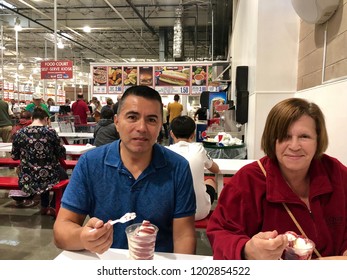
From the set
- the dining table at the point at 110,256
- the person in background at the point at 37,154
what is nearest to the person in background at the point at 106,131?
the person in background at the point at 37,154

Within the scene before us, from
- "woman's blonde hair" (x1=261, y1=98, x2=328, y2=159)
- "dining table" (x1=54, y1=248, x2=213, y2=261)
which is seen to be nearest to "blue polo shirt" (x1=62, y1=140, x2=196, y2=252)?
"dining table" (x1=54, y1=248, x2=213, y2=261)

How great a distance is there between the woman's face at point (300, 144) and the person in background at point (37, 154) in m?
3.23

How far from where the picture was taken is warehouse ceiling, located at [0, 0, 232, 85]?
12.3m

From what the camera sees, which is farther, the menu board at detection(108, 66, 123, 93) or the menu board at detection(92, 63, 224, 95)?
the menu board at detection(108, 66, 123, 93)

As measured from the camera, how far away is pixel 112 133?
5441 mm

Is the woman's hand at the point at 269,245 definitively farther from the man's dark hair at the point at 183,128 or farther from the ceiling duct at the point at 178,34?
the ceiling duct at the point at 178,34

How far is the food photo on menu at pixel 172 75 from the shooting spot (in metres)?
9.91

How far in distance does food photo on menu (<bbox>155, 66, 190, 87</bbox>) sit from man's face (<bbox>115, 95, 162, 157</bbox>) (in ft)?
27.6

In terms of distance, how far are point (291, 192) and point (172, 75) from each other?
8.81m

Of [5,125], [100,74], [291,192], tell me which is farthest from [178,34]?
[291,192]

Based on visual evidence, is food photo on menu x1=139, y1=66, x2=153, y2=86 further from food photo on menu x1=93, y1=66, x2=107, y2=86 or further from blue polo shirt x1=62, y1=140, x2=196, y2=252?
blue polo shirt x1=62, y1=140, x2=196, y2=252

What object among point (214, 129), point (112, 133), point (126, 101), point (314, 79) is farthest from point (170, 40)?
point (126, 101)
